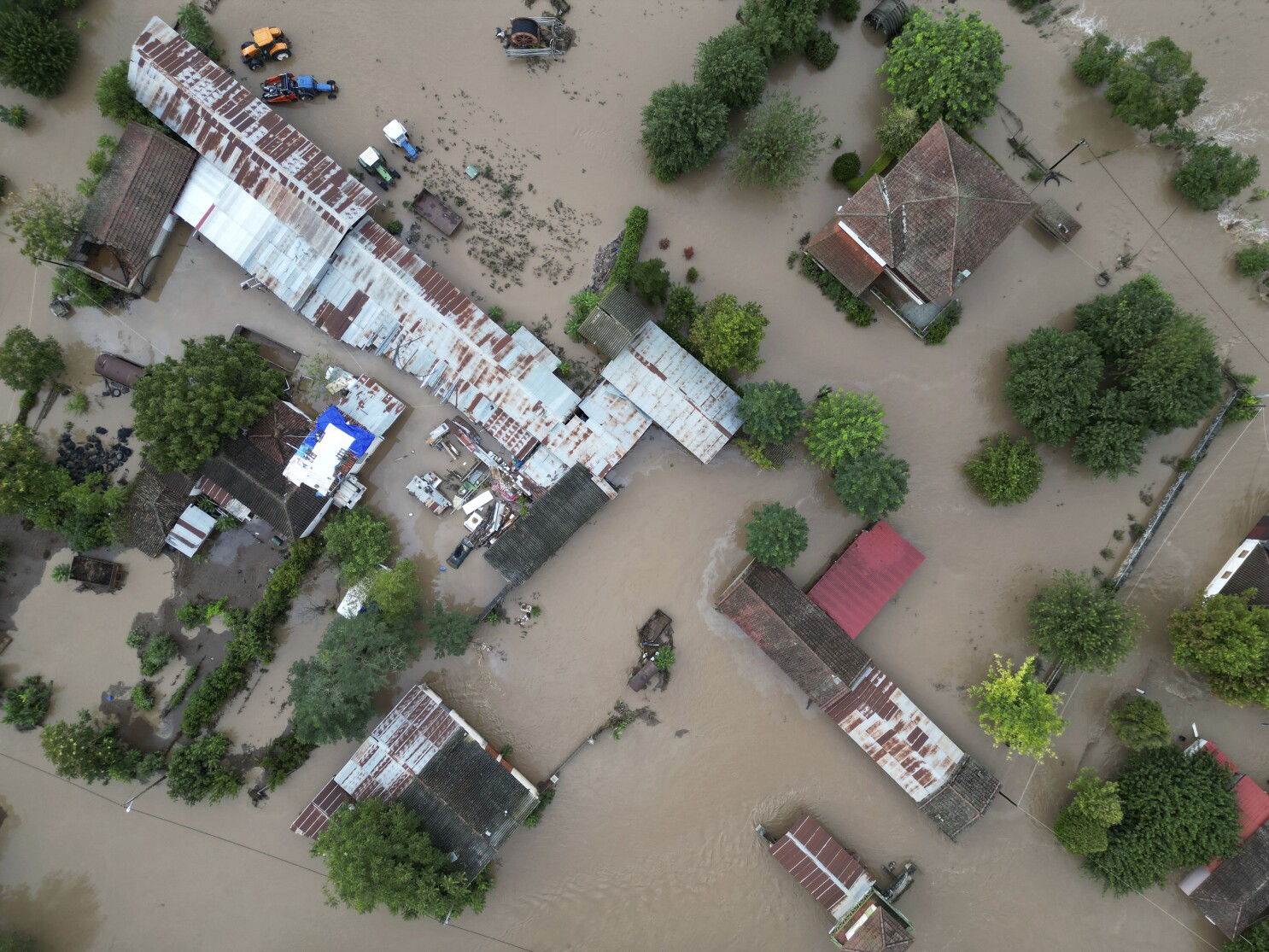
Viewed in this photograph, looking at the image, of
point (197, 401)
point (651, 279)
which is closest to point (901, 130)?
point (651, 279)

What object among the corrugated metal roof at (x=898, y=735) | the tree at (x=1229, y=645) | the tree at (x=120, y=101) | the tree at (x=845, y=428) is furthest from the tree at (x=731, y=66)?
the tree at (x=1229, y=645)

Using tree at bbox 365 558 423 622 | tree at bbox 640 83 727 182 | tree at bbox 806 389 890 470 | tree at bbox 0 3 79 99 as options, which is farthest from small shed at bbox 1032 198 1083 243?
tree at bbox 0 3 79 99

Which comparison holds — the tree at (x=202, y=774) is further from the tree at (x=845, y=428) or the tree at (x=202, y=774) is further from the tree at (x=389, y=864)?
the tree at (x=845, y=428)

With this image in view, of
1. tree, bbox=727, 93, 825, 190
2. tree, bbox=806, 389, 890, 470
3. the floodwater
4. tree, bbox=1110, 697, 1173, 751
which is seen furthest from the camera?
the floodwater

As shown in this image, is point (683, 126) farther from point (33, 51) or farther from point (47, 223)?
point (33, 51)

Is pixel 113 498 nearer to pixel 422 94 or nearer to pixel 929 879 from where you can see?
pixel 422 94

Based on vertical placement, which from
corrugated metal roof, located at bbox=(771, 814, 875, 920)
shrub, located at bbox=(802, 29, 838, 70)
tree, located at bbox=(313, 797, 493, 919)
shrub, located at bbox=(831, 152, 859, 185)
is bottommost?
tree, located at bbox=(313, 797, 493, 919)

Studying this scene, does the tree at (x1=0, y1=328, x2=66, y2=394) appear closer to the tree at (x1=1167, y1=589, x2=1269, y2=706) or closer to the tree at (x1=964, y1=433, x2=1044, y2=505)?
the tree at (x1=964, y1=433, x2=1044, y2=505)
